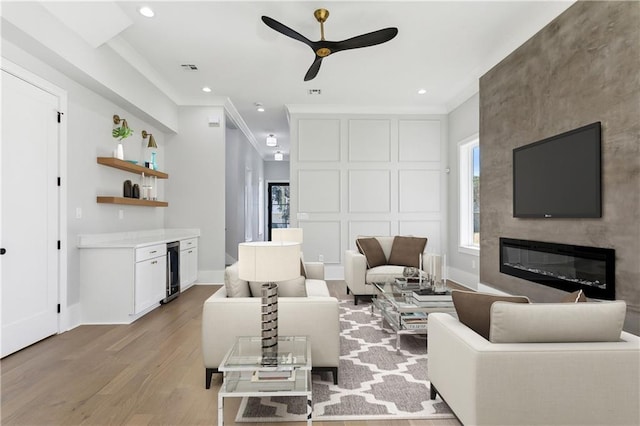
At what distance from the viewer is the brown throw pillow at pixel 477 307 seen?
1.75m

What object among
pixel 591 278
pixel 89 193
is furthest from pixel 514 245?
pixel 89 193

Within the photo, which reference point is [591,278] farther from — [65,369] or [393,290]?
[65,369]

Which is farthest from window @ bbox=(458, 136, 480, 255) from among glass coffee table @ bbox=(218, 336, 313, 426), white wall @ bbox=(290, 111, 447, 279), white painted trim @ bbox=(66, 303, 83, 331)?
white painted trim @ bbox=(66, 303, 83, 331)

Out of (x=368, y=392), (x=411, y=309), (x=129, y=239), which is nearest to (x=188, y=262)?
(x=129, y=239)

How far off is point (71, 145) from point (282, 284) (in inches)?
111

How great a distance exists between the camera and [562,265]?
322 cm

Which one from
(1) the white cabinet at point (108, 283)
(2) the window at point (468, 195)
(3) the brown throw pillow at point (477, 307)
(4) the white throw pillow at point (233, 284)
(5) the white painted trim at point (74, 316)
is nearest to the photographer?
(3) the brown throw pillow at point (477, 307)

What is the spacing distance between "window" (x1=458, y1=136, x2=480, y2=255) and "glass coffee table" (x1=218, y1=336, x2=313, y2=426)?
4.45m

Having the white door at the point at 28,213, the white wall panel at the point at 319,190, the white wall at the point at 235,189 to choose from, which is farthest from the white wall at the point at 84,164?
the white wall panel at the point at 319,190

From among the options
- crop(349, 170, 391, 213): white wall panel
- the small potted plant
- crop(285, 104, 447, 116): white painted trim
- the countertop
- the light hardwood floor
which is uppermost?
crop(285, 104, 447, 116): white painted trim

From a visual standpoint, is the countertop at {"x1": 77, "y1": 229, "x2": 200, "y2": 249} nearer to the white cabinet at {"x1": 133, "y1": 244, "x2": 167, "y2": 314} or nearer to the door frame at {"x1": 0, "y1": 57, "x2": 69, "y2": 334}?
the white cabinet at {"x1": 133, "y1": 244, "x2": 167, "y2": 314}

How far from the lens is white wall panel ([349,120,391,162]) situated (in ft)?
20.9

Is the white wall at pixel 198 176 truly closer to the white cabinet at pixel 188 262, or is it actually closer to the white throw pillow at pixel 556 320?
the white cabinet at pixel 188 262

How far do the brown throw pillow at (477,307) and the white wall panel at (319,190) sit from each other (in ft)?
15.0
